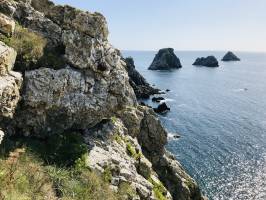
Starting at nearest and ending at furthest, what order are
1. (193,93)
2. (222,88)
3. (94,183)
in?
(94,183) → (193,93) → (222,88)

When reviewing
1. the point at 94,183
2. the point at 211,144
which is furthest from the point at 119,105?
the point at 211,144

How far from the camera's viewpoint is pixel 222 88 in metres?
158

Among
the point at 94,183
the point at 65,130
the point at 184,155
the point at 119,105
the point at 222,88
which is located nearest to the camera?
the point at 94,183

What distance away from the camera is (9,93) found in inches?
707

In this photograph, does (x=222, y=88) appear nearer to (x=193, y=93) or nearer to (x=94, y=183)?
(x=193, y=93)

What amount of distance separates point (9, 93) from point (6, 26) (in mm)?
5483

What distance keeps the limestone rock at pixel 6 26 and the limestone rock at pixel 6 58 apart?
1.85 meters

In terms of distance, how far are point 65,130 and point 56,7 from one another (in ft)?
30.7

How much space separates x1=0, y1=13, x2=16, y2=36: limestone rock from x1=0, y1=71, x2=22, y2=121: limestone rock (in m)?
3.24

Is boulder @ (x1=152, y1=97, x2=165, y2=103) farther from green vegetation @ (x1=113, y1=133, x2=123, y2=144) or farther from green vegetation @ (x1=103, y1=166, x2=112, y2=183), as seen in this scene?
green vegetation @ (x1=103, y1=166, x2=112, y2=183)

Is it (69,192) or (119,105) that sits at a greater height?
(119,105)

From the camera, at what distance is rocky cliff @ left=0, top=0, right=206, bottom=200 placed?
20.4m

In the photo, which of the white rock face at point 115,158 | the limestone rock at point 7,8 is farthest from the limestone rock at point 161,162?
the limestone rock at point 7,8

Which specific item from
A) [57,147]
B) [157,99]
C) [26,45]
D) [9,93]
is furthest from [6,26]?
[157,99]
